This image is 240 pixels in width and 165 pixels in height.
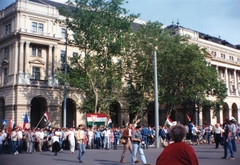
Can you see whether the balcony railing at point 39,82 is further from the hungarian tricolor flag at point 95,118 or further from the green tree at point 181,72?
the hungarian tricolor flag at point 95,118

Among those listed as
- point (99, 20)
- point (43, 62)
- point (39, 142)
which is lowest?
point (39, 142)

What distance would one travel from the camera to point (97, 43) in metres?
37.0

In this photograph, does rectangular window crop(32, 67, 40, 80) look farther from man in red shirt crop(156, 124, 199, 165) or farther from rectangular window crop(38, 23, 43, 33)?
man in red shirt crop(156, 124, 199, 165)

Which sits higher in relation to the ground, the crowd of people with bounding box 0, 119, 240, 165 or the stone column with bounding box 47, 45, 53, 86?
the stone column with bounding box 47, 45, 53, 86

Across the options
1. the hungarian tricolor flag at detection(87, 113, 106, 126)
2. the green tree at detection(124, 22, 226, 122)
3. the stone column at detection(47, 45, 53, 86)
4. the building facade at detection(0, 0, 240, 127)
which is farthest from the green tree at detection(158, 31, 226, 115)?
the stone column at detection(47, 45, 53, 86)

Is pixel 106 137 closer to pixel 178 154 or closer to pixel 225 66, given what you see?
pixel 178 154

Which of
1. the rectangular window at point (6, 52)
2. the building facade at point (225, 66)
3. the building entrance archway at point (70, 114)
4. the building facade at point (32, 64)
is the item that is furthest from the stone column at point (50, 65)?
the building facade at point (225, 66)

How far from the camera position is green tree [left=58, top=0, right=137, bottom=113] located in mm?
36344

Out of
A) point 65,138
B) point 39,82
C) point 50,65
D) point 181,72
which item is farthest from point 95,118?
point 50,65

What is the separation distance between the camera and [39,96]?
4544cm

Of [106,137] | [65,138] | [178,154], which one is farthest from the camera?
[106,137]

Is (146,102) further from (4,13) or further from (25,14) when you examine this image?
(4,13)

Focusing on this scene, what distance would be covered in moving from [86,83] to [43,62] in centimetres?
1477

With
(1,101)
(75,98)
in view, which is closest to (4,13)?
(1,101)
